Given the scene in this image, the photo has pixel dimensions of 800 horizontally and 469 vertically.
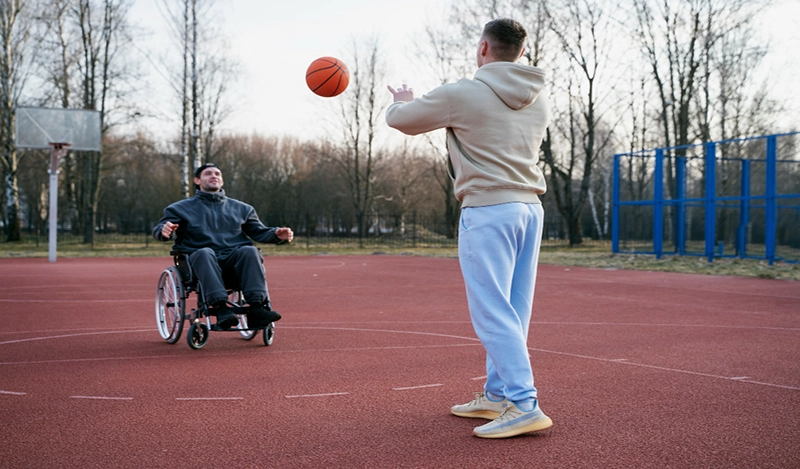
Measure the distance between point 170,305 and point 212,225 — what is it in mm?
688

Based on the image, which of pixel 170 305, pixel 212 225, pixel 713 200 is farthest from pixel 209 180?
pixel 713 200

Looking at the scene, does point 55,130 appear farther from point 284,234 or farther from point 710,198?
point 710,198

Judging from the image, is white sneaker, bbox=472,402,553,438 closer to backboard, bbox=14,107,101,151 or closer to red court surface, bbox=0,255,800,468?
red court surface, bbox=0,255,800,468

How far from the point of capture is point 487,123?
2.94 metres

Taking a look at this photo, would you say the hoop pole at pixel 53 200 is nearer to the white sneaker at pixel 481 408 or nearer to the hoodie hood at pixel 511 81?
the white sneaker at pixel 481 408

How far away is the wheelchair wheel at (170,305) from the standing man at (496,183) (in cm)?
292

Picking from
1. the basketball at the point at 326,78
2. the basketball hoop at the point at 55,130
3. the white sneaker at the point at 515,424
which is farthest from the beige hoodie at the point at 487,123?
the basketball hoop at the point at 55,130

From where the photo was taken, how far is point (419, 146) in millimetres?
37875

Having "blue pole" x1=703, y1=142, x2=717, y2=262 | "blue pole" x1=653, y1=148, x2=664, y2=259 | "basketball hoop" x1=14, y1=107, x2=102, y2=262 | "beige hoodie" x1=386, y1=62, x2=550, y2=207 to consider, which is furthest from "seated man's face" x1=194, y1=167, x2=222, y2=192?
"blue pole" x1=653, y1=148, x2=664, y2=259

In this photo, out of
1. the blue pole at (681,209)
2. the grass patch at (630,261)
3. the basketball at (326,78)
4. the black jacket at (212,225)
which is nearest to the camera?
the black jacket at (212,225)

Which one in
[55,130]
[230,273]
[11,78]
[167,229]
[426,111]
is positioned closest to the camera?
[426,111]

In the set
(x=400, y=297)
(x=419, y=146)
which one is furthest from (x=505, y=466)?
(x=419, y=146)

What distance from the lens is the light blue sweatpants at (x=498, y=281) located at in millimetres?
2900

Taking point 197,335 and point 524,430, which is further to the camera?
point 197,335
